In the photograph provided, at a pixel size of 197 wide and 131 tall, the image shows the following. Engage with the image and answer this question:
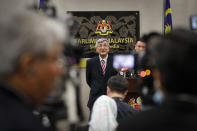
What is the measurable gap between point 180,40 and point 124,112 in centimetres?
143

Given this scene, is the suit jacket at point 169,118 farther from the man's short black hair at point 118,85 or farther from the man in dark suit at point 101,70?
the man in dark suit at point 101,70

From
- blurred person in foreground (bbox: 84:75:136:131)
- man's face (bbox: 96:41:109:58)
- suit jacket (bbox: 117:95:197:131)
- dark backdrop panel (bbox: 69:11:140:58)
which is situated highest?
dark backdrop panel (bbox: 69:11:140:58)

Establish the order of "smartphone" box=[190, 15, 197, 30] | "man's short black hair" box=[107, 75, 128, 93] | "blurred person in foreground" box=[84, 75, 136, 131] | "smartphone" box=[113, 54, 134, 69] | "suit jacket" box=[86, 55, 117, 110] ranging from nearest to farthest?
"blurred person in foreground" box=[84, 75, 136, 131] → "man's short black hair" box=[107, 75, 128, 93] → "suit jacket" box=[86, 55, 117, 110] → "smartphone" box=[113, 54, 134, 69] → "smartphone" box=[190, 15, 197, 30]

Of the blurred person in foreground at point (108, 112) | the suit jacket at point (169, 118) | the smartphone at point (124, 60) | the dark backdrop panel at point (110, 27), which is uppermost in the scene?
the dark backdrop panel at point (110, 27)

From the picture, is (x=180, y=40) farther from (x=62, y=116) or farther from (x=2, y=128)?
(x=2, y=128)

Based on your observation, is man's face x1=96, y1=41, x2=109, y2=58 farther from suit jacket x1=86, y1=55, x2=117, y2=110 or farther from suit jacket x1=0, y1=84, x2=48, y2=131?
suit jacket x1=0, y1=84, x2=48, y2=131

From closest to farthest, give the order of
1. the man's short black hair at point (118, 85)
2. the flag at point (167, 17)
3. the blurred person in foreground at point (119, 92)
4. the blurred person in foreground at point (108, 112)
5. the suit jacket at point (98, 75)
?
the blurred person in foreground at point (108, 112) < the blurred person in foreground at point (119, 92) < the man's short black hair at point (118, 85) < the suit jacket at point (98, 75) < the flag at point (167, 17)

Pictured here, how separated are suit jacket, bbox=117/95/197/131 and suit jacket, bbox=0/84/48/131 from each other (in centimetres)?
33

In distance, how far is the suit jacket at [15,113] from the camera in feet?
2.43

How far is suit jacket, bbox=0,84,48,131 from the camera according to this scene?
0.74 m

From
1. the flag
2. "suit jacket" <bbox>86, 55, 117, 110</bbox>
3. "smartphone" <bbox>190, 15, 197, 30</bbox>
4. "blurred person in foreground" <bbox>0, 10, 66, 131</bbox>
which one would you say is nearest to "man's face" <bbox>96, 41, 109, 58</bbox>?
"suit jacket" <bbox>86, 55, 117, 110</bbox>

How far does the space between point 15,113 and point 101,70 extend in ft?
11.6

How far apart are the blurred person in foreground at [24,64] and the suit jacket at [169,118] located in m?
0.33

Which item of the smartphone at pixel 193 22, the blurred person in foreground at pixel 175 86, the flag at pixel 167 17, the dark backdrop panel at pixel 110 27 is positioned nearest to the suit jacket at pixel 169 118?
the blurred person in foreground at pixel 175 86
